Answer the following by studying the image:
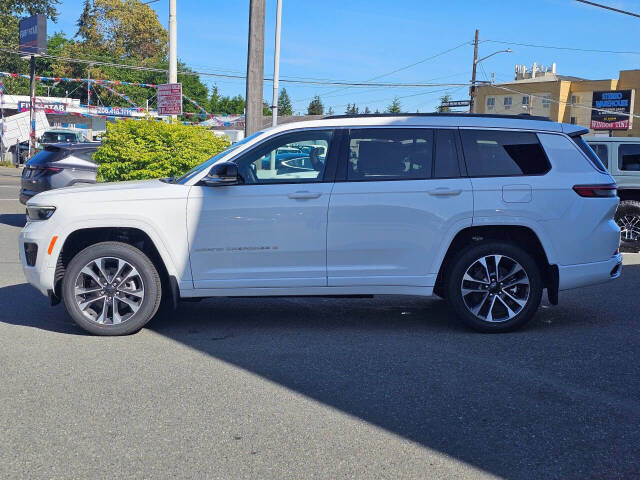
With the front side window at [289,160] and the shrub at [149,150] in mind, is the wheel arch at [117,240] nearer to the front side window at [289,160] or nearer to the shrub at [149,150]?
the front side window at [289,160]

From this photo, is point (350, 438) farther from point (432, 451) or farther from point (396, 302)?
point (396, 302)

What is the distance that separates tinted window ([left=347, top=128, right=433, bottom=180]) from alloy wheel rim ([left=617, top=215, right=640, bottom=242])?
7.29m

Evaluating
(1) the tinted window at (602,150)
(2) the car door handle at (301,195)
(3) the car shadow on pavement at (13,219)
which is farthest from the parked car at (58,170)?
(1) the tinted window at (602,150)

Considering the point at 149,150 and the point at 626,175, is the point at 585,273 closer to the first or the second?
the point at 626,175

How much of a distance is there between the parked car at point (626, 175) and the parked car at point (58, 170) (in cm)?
944

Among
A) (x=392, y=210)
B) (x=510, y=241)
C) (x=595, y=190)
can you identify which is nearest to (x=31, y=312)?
(x=392, y=210)

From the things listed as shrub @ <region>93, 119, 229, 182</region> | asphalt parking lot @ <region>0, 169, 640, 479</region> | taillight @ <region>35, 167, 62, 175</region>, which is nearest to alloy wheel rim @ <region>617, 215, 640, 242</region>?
asphalt parking lot @ <region>0, 169, 640, 479</region>

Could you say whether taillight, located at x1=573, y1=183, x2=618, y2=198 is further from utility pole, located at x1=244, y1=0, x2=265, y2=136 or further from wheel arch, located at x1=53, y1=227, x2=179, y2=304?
utility pole, located at x1=244, y1=0, x2=265, y2=136

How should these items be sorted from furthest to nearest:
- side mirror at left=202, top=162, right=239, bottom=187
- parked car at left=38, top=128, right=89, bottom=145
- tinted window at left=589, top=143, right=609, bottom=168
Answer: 1. parked car at left=38, top=128, right=89, bottom=145
2. tinted window at left=589, top=143, right=609, bottom=168
3. side mirror at left=202, top=162, right=239, bottom=187

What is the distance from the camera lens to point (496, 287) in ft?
20.9

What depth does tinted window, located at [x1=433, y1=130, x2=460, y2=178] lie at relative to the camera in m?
6.38

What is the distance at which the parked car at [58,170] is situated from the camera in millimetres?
13836

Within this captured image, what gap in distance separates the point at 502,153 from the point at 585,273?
1.31 metres

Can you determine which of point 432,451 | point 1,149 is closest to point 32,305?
→ point 432,451
